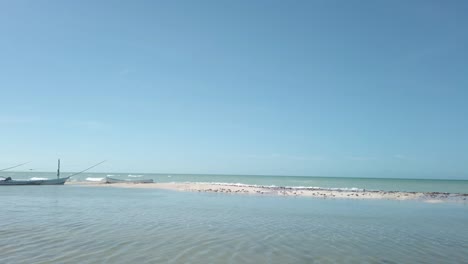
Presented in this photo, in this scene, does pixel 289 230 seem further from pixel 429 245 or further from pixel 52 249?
pixel 52 249

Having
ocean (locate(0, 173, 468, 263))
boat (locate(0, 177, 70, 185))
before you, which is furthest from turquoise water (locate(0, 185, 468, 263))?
boat (locate(0, 177, 70, 185))

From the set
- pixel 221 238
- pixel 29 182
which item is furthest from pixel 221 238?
pixel 29 182

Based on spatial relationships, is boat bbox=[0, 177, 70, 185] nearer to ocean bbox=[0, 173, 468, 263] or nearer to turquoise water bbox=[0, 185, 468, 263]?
turquoise water bbox=[0, 185, 468, 263]

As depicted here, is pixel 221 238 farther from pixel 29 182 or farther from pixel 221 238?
pixel 29 182

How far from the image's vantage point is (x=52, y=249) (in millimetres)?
11211

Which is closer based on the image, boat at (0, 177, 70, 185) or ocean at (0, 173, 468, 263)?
ocean at (0, 173, 468, 263)

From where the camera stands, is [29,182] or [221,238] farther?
[29,182]

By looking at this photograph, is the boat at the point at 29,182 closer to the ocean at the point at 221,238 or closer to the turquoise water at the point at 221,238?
the turquoise water at the point at 221,238

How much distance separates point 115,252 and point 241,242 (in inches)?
178

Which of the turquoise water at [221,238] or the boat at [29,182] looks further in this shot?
the boat at [29,182]

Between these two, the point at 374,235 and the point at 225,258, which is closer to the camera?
the point at 225,258

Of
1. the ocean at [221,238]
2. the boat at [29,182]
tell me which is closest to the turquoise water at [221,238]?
the ocean at [221,238]

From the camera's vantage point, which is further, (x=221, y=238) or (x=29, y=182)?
(x=29, y=182)

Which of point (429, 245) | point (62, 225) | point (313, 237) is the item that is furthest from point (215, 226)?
point (429, 245)
